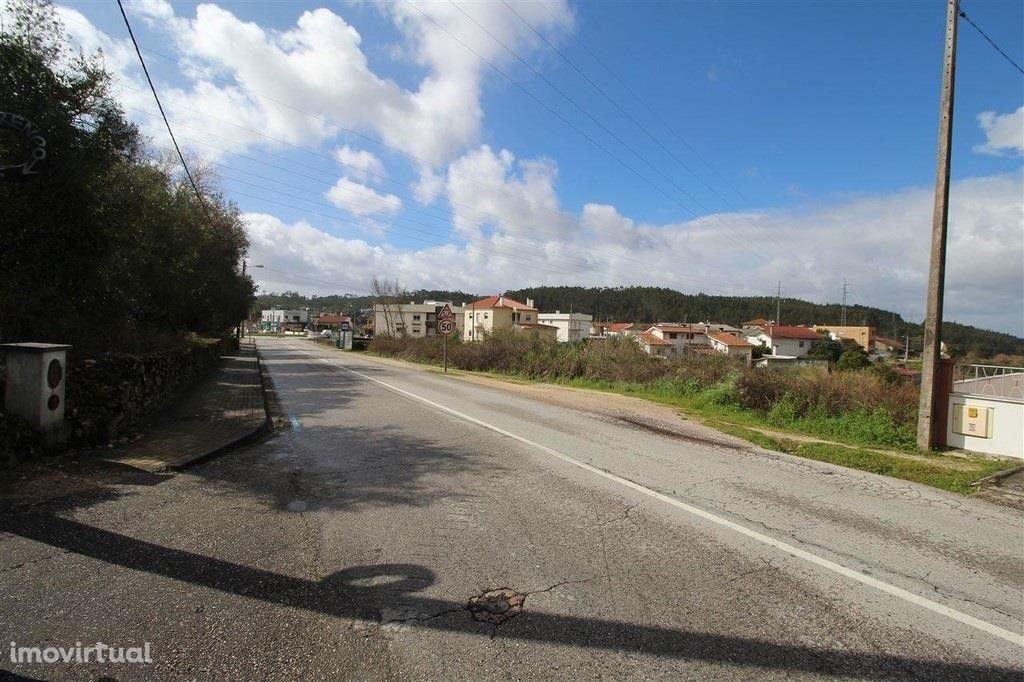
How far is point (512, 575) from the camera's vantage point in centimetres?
397

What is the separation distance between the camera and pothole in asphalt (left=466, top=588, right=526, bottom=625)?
338 cm

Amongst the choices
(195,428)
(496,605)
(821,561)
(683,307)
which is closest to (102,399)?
(195,428)

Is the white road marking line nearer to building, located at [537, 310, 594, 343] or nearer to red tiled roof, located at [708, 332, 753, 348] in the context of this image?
red tiled roof, located at [708, 332, 753, 348]

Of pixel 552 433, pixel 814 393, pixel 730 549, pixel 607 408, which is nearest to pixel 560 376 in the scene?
pixel 607 408

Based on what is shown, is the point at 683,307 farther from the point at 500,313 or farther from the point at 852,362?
the point at 852,362

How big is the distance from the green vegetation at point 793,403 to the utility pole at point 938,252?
2.95 ft

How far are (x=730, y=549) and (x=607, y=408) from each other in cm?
1022

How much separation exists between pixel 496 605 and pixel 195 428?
7.53 metres

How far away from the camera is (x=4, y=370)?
21.1ft

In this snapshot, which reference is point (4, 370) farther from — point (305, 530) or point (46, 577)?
point (305, 530)

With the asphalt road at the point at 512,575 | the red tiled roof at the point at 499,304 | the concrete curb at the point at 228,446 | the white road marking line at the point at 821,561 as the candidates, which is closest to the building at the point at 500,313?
the red tiled roof at the point at 499,304

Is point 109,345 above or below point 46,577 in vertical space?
above

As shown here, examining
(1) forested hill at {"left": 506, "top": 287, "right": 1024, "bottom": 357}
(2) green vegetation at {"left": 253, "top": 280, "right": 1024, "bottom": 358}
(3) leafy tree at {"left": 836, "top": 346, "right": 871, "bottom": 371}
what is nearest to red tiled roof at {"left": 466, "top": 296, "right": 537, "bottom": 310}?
(2) green vegetation at {"left": 253, "top": 280, "right": 1024, "bottom": 358}

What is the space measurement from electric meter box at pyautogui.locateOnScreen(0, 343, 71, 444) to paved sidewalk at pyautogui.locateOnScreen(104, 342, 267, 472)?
34.6 inches
